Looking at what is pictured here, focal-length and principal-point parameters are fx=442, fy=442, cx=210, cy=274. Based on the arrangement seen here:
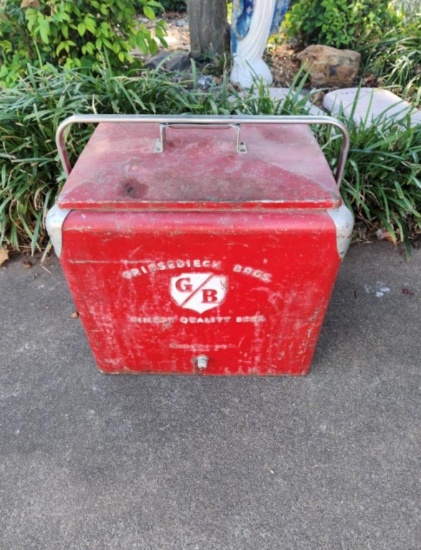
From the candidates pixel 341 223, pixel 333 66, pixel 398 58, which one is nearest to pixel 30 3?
pixel 341 223

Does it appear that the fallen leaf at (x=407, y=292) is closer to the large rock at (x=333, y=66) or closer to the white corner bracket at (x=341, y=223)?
the white corner bracket at (x=341, y=223)

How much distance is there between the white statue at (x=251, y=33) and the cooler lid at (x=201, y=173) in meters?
2.10

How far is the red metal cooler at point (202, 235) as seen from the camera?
4.42ft

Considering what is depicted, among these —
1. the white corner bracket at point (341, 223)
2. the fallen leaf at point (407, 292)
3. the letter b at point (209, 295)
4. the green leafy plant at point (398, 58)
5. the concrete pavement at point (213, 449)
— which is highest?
the white corner bracket at point (341, 223)

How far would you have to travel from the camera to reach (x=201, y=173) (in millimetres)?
1442

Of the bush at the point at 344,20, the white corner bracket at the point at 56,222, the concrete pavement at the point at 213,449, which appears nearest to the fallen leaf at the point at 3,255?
the concrete pavement at the point at 213,449

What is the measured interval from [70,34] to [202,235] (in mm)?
2142

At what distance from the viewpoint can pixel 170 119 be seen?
54.6 inches

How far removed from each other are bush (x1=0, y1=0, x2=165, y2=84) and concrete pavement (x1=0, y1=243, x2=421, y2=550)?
162 cm

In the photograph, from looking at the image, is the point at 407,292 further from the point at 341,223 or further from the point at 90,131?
the point at 90,131

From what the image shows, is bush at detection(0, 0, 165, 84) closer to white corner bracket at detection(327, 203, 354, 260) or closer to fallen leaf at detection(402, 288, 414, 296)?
white corner bracket at detection(327, 203, 354, 260)

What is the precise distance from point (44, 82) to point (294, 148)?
177cm

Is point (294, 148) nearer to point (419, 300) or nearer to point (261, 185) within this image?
point (261, 185)

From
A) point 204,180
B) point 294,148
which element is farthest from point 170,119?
point 294,148
